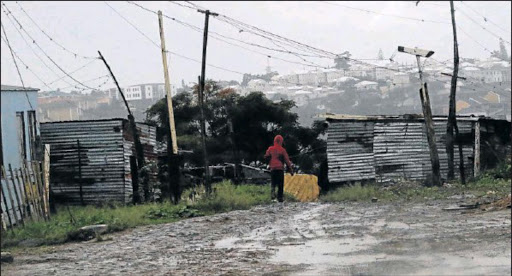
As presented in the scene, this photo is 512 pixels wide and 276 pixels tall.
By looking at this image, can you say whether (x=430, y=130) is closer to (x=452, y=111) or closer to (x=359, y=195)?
(x=452, y=111)

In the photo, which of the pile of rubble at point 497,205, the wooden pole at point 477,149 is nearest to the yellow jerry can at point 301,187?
the wooden pole at point 477,149

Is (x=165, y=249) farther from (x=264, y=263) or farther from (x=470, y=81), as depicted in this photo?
(x=470, y=81)

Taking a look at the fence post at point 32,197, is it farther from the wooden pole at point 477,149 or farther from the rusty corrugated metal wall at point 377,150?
the wooden pole at point 477,149

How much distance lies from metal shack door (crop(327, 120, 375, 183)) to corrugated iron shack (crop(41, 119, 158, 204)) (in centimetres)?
758

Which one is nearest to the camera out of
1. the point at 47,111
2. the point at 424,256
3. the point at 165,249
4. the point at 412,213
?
the point at 424,256

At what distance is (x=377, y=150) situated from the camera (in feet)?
93.1

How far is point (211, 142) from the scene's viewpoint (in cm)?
3488

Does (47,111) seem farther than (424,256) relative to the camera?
Yes

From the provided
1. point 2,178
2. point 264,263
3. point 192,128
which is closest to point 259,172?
point 192,128

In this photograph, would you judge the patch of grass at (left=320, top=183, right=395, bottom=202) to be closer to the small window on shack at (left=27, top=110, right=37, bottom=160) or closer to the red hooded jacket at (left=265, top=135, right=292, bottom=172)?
the red hooded jacket at (left=265, top=135, right=292, bottom=172)

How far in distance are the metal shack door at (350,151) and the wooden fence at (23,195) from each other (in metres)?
12.5

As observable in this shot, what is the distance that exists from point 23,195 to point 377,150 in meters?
14.9

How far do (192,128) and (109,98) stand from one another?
684 cm

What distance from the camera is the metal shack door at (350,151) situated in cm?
2815
